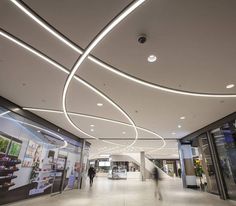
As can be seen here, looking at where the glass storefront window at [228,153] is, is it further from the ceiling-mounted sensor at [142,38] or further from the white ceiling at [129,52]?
the ceiling-mounted sensor at [142,38]

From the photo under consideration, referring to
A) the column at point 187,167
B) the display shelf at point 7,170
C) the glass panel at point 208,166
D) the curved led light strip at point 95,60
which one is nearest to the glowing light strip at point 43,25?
the curved led light strip at point 95,60

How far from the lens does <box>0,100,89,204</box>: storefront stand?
6051mm

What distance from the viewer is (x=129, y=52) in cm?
344

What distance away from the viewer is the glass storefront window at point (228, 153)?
7535mm

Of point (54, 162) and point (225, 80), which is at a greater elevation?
point (225, 80)

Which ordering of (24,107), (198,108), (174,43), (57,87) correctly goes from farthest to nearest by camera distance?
(24,107), (198,108), (57,87), (174,43)

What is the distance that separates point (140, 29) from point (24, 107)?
615 centimetres

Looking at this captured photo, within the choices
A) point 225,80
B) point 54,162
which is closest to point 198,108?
point 225,80

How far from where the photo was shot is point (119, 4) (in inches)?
97.9

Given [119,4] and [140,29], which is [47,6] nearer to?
[119,4]

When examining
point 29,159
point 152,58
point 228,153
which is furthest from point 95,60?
point 228,153

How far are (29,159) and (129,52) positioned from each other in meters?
6.82

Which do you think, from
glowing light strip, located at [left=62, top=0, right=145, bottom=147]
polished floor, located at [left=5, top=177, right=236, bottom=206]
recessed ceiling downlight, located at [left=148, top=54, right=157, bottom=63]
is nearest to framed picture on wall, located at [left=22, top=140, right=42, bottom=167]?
polished floor, located at [left=5, top=177, right=236, bottom=206]

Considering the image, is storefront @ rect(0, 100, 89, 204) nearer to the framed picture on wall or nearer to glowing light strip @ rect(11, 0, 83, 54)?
the framed picture on wall
